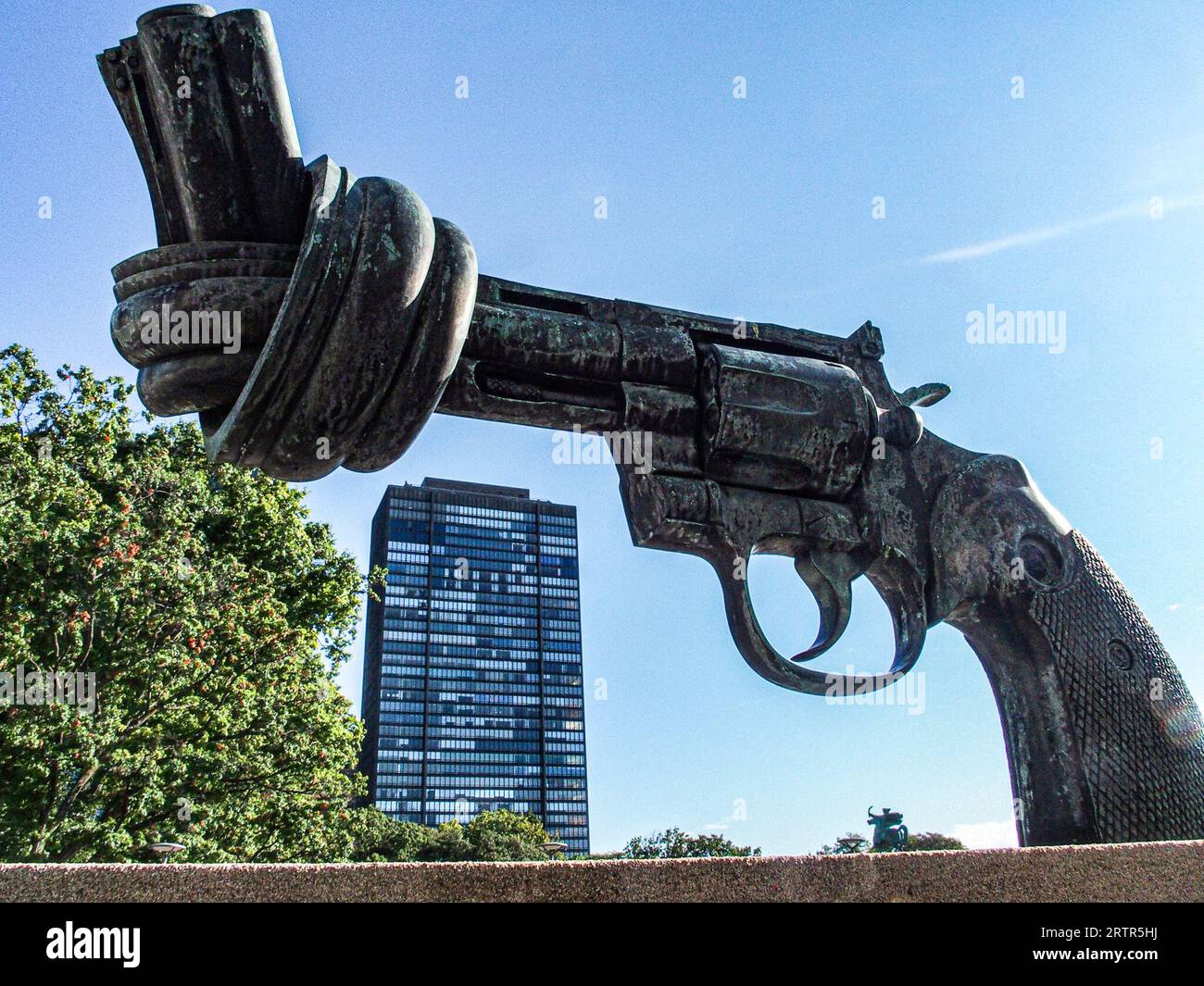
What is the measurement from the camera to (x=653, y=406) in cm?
253

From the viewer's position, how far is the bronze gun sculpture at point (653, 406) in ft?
5.84

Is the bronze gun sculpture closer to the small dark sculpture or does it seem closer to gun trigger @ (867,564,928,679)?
gun trigger @ (867,564,928,679)

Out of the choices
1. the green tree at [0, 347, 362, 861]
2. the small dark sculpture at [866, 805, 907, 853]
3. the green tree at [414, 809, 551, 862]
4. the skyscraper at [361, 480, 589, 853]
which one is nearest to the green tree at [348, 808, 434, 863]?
the green tree at [414, 809, 551, 862]

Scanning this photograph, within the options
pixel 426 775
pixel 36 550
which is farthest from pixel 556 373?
pixel 426 775

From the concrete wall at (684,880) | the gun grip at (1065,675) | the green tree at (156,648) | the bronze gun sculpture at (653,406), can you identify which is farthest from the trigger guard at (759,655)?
the green tree at (156,648)

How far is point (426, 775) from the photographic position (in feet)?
252

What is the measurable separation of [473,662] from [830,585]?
81.1m

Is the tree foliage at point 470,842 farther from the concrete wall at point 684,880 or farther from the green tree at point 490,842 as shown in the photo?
the concrete wall at point 684,880

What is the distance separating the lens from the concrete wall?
155cm

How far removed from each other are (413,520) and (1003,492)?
8300 centimetres

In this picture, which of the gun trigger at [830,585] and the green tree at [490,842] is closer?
the gun trigger at [830,585]
